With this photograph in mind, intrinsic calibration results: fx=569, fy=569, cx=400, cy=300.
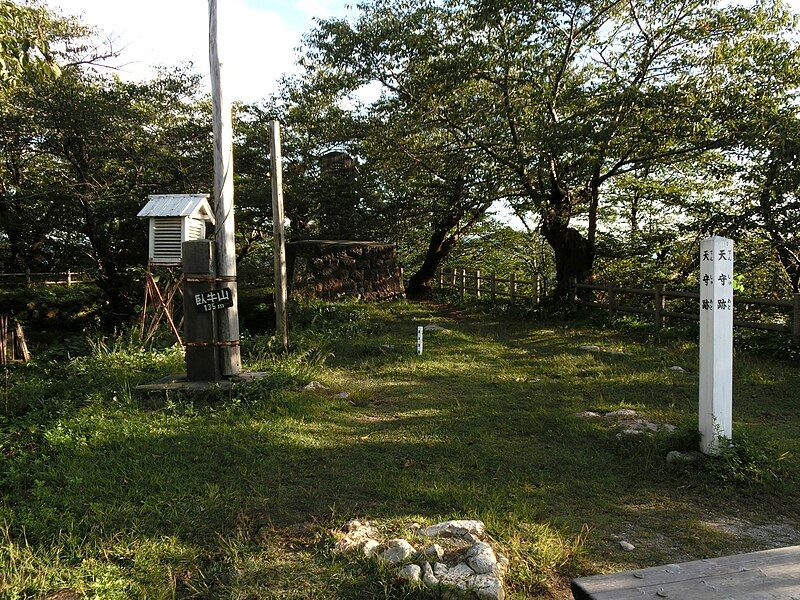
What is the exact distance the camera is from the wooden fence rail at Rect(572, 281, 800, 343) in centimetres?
893

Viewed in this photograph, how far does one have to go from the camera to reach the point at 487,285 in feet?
60.5

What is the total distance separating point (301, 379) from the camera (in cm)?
693

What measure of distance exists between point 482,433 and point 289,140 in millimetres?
14075

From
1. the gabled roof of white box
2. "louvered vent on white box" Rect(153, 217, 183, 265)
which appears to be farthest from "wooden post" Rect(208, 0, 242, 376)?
"louvered vent on white box" Rect(153, 217, 183, 265)

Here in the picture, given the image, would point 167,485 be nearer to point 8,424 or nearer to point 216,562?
point 216,562

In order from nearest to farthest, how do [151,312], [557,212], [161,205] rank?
[161,205], [151,312], [557,212]

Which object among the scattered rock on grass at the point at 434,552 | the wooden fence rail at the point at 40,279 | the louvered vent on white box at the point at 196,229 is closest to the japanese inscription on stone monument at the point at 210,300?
the louvered vent on white box at the point at 196,229

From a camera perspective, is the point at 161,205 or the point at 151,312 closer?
the point at 161,205

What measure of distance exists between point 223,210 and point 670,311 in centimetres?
870

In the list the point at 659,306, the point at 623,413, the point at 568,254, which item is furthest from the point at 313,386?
the point at 568,254

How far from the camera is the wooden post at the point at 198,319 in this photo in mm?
6582

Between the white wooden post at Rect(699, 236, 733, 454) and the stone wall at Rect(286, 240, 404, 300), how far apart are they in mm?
10294

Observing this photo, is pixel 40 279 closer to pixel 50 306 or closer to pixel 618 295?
pixel 50 306

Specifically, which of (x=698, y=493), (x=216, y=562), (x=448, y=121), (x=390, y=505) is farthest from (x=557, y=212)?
(x=216, y=562)
